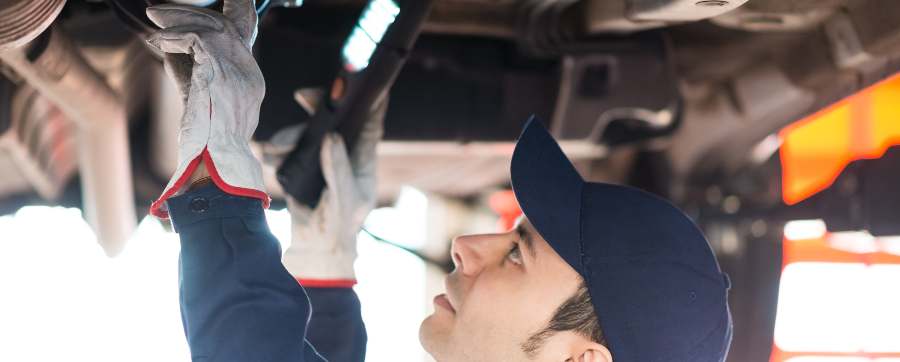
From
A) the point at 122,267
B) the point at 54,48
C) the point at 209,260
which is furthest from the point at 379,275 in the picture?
the point at 209,260

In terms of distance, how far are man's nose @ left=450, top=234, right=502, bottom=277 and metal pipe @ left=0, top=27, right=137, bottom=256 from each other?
47cm

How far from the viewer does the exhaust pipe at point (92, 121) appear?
1090mm

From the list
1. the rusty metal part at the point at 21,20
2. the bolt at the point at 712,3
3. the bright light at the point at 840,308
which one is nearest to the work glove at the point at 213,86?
the rusty metal part at the point at 21,20

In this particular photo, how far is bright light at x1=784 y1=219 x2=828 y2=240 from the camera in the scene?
1794mm

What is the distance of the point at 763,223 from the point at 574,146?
0.42 m

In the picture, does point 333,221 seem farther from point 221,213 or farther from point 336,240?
point 221,213

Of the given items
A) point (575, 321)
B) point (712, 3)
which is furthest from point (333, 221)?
point (712, 3)

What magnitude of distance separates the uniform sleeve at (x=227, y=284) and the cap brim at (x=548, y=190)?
0.97ft

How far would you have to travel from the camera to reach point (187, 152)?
82 cm


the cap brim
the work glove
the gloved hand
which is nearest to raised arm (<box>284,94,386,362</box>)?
the gloved hand

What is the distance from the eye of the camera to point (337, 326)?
45.8 inches

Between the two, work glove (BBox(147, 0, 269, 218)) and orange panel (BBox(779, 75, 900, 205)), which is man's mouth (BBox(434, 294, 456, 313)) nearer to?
work glove (BBox(147, 0, 269, 218))

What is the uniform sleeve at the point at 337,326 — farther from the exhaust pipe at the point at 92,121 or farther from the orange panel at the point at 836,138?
the orange panel at the point at 836,138

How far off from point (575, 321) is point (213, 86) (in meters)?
0.42
